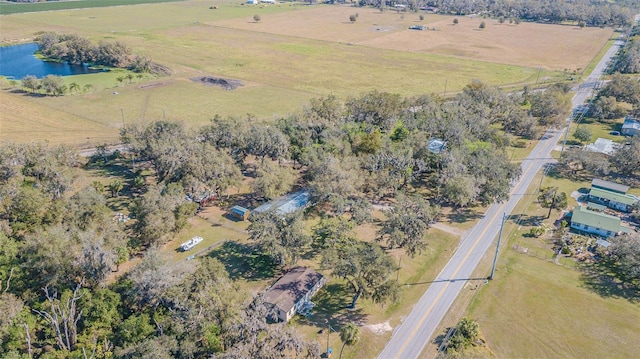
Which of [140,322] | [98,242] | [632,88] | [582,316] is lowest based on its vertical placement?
[582,316]

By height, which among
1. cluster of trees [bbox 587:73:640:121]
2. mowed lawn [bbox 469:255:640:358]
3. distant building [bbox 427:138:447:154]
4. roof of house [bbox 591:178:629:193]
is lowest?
mowed lawn [bbox 469:255:640:358]

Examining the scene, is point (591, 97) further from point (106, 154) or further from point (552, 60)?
point (106, 154)

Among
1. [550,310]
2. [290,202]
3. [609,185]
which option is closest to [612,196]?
[609,185]

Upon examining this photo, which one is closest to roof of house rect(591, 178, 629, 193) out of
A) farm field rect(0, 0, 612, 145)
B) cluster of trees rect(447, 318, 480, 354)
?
cluster of trees rect(447, 318, 480, 354)

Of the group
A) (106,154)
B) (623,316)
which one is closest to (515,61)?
(623,316)

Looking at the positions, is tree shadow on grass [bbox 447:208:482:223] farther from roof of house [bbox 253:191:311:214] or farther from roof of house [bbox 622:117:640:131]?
roof of house [bbox 622:117:640:131]

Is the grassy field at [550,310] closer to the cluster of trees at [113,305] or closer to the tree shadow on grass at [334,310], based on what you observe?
the tree shadow on grass at [334,310]
